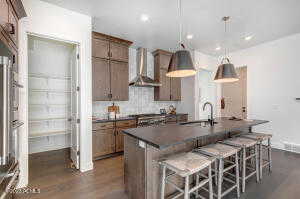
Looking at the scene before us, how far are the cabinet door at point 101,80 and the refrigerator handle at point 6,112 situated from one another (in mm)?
2328

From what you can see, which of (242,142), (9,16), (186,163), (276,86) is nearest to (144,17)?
(9,16)

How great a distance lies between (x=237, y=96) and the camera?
4840 mm

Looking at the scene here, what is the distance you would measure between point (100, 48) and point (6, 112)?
8.89ft

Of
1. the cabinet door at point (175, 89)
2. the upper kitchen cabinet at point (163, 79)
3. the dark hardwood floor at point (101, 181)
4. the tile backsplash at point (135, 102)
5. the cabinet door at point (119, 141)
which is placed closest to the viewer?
the dark hardwood floor at point (101, 181)

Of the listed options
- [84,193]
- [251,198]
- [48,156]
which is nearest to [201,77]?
[251,198]

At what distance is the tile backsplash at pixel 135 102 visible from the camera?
12.8ft

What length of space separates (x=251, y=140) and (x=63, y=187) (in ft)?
9.81

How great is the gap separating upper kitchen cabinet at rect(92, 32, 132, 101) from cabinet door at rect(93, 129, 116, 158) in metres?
0.78

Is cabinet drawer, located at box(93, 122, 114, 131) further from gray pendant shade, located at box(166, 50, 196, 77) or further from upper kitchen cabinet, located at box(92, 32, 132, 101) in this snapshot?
gray pendant shade, located at box(166, 50, 196, 77)

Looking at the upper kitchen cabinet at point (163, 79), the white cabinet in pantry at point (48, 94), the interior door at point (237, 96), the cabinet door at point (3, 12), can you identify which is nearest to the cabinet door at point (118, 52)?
the white cabinet in pantry at point (48, 94)

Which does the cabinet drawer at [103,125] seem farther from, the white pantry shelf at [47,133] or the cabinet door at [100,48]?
the cabinet door at [100,48]

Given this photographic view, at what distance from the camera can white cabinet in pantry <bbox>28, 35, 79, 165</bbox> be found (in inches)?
143

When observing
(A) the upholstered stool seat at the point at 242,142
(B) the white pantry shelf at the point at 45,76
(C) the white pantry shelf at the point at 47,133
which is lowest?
(C) the white pantry shelf at the point at 47,133

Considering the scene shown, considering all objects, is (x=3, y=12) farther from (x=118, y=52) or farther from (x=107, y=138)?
(x=107, y=138)
